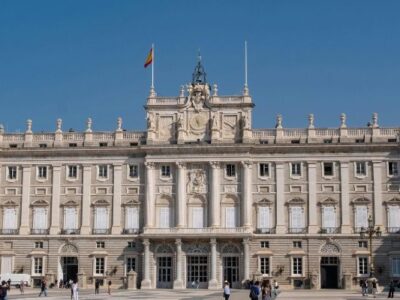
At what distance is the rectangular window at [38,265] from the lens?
75125mm

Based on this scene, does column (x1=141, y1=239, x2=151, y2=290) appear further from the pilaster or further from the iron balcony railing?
the iron balcony railing

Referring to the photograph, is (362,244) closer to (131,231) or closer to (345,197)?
(345,197)

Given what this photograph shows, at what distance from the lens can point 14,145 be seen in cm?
7769

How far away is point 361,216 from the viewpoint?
72.1 meters

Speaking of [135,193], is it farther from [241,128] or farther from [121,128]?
[241,128]

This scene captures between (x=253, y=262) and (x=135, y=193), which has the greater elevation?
(x=135, y=193)

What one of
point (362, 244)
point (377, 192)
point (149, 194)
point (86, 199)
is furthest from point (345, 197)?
point (86, 199)

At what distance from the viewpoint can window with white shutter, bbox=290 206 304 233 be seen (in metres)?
72.8

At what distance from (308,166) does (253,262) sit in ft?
33.8

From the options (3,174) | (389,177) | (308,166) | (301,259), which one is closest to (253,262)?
(301,259)

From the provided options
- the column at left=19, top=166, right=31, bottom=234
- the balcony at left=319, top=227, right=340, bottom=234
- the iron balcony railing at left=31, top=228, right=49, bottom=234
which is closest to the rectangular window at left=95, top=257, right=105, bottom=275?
the iron balcony railing at left=31, top=228, right=49, bottom=234

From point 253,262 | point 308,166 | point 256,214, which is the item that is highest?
point 308,166

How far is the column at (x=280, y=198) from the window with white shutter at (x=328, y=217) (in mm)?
3686

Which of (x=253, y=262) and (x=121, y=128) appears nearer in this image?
(x=253, y=262)
